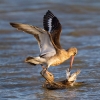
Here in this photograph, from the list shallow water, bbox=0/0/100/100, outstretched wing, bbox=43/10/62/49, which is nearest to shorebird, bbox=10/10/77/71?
outstretched wing, bbox=43/10/62/49

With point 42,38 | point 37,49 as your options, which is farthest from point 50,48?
point 37,49

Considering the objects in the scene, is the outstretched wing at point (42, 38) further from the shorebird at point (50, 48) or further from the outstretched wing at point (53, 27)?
the outstretched wing at point (53, 27)

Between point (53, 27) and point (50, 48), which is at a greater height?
point (53, 27)

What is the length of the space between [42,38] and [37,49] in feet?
10.7

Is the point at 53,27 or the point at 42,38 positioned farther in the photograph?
the point at 53,27

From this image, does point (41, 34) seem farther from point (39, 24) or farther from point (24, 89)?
point (39, 24)

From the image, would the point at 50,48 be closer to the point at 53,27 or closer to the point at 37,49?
the point at 53,27

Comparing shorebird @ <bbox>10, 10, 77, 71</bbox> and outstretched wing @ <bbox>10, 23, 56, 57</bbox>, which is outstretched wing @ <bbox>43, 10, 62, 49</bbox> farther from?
outstretched wing @ <bbox>10, 23, 56, 57</bbox>

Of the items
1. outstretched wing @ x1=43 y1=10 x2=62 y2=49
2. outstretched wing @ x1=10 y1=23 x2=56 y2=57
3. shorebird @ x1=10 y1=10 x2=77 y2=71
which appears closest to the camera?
outstretched wing @ x1=10 y1=23 x2=56 y2=57

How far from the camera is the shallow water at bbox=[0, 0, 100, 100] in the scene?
308 inches

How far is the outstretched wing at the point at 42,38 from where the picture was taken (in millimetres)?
7812

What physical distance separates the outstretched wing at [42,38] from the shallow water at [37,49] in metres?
0.53

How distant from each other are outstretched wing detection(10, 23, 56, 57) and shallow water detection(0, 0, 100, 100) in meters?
0.53

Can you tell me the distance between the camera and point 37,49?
A: 1152cm
